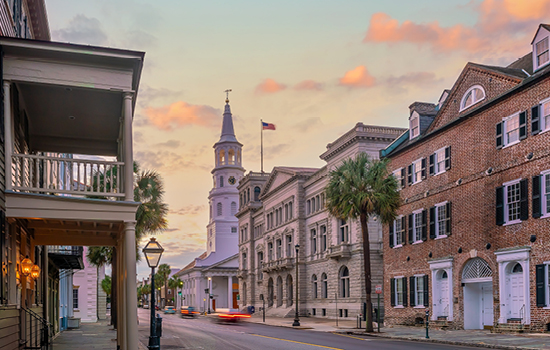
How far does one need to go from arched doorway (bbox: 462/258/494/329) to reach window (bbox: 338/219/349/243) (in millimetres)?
22694

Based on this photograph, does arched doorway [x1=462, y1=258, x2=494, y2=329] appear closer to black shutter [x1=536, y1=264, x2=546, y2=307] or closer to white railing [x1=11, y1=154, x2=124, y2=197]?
black shutter [x1=536, y1=264, x2=546, y2=307]

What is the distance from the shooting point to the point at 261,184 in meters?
91.0

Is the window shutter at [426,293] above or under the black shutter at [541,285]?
under

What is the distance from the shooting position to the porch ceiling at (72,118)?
51.7ft

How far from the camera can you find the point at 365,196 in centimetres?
3641

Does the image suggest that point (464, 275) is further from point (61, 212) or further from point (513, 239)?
point (61, 212)

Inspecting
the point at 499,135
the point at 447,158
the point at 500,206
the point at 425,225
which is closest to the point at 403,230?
the point at 425,225

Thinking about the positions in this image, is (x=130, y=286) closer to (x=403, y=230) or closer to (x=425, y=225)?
(x=425, y=225)

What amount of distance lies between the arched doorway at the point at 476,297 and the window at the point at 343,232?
74.5ft

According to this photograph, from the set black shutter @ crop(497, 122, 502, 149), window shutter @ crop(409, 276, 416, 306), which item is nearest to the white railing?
black shutter @ crop(497, 122, 502, 149)

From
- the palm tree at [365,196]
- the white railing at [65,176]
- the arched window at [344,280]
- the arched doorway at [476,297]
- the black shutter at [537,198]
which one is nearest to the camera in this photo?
the white railing at [65,176]

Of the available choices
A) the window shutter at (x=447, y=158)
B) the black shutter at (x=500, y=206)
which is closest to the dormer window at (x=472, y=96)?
the window shutter at (x=447, y=158)

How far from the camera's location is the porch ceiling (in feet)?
51.7

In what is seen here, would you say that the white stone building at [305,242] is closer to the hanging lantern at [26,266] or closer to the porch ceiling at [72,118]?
the porch ceiling at [72,118]
